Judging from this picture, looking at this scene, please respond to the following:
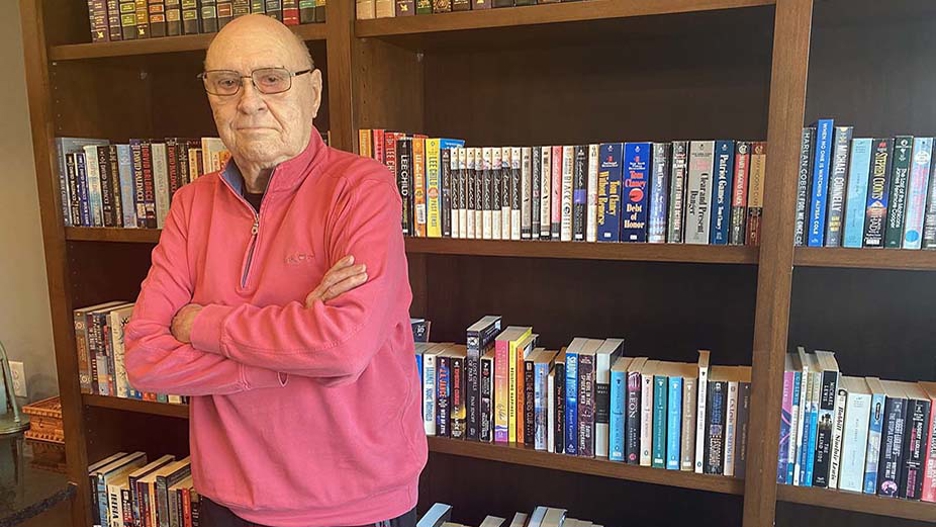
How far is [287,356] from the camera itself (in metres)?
1.11

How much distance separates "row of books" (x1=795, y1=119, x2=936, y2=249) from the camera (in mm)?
1231

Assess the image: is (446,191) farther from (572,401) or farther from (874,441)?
(874,441)

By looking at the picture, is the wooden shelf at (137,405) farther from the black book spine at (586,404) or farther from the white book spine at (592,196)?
the white book spine at (592,196)

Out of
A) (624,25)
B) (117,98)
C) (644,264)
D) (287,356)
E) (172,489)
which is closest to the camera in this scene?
(287,356)

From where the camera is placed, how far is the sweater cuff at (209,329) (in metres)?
1.16

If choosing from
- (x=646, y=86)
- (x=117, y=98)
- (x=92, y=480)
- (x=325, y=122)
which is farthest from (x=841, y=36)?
(x=92, y=480)

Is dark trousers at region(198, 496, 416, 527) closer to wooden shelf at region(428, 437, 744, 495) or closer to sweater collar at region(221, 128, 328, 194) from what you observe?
wooden shelf at region(428, 437, 744, 495)

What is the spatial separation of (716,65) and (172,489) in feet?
5.90

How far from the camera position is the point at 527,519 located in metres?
1.70

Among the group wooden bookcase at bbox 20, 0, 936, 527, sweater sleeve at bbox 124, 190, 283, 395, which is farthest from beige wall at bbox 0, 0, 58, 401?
sweater sleeve at bbox 124, 190, 283, 395

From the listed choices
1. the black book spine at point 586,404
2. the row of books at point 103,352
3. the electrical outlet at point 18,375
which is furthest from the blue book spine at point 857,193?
the electrical outlet at point 18,375

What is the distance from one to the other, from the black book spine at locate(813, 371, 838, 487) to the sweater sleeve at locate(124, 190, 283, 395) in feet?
3.37

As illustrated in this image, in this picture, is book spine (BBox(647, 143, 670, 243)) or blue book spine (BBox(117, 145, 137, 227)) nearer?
book spine (BBox(647, 143, 670, 243))

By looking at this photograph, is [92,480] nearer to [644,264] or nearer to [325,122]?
[325,122]
